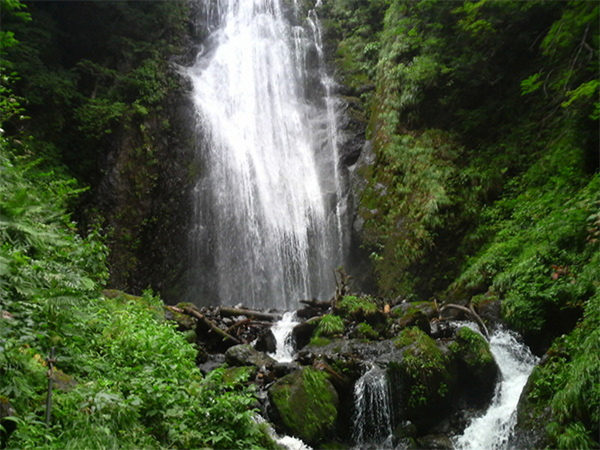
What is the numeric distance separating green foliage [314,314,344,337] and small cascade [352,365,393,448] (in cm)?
168

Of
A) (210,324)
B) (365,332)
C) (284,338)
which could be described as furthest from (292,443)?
(210,324)

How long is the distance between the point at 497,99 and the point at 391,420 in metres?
10.1

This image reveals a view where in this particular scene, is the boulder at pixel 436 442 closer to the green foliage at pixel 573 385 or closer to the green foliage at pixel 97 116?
the green foliage at pixel 573 385

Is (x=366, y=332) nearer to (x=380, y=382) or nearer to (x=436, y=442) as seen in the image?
(x=380, y=382)

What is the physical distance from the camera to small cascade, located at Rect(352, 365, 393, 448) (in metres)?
5.91

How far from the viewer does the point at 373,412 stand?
6008mm

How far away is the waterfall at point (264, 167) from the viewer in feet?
44.3

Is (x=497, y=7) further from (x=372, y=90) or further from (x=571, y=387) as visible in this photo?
(x=571, y=387)

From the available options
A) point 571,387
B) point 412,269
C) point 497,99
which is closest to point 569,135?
point 497,99

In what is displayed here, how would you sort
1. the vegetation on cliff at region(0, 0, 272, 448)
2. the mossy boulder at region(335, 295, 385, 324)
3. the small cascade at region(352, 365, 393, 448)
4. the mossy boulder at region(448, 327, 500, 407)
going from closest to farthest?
the vegetation on cliff at region(0, 0, 272, 448) < the small cascade at region(352, 365, 393, 448) < the mossy boulder at region(448, 327, 500, 407) < the mossy boulder at region(335, 295, 385, 324)

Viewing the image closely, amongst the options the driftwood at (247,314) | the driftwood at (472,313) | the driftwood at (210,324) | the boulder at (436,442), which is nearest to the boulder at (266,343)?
the driftwood at (210,324)

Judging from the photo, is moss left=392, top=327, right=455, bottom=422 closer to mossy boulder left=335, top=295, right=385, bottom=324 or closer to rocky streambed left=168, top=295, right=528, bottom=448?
rocky streambed left=168, top=295, right=528, bottom=448

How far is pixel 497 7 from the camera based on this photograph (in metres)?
10.3

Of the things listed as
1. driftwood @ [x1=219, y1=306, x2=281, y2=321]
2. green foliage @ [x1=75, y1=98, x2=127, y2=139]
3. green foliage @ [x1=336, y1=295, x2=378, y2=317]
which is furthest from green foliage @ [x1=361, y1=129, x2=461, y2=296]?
green foliage @ [x1=75, y1=98, x2=127, y2=139]
